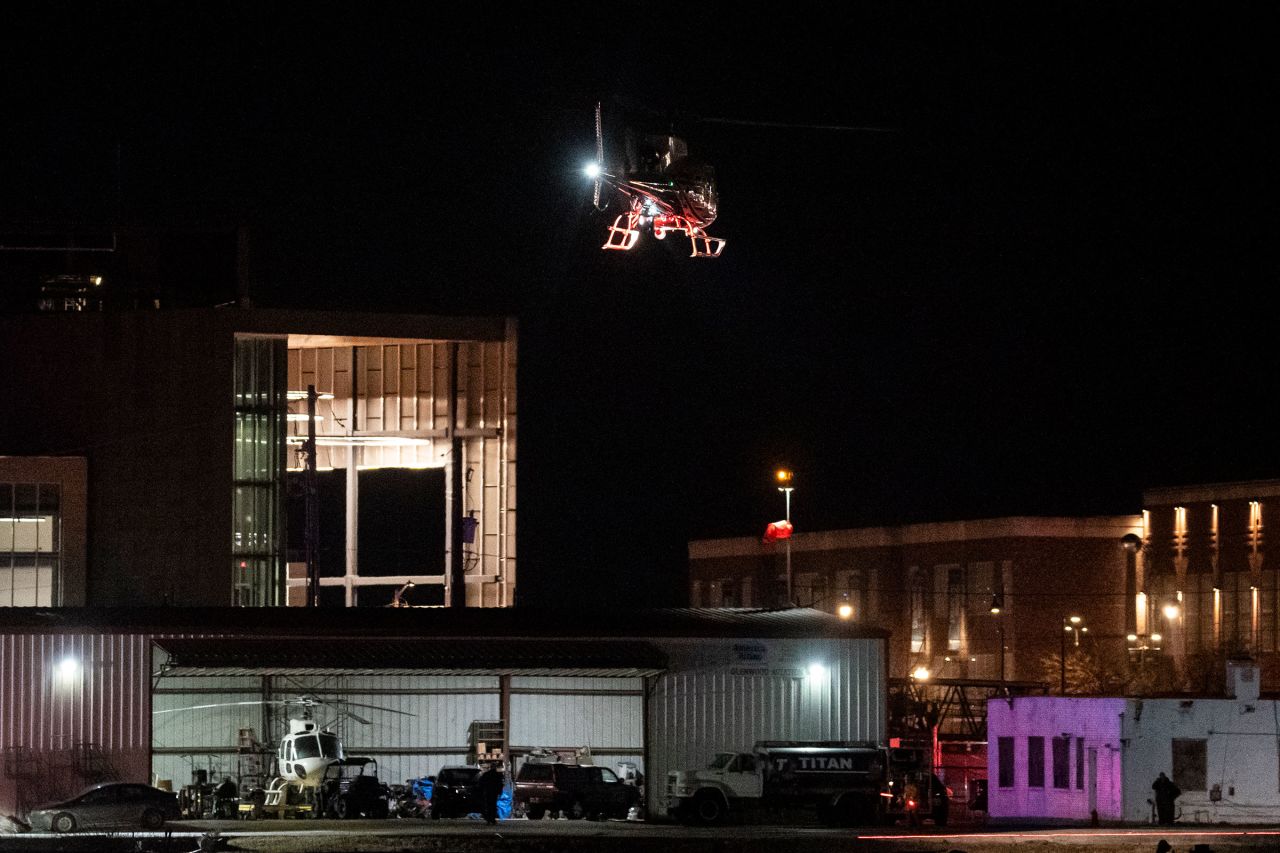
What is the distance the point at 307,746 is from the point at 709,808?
27.9 ft

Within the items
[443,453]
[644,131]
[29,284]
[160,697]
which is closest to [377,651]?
[160,697]

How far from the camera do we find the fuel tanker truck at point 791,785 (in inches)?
1751

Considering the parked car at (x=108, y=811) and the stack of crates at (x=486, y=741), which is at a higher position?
the stack of crates at (x=486, y=741)

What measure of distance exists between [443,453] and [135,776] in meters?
20.6

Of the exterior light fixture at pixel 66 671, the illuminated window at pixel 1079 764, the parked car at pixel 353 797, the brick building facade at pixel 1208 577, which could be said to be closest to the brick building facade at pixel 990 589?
the brick building facade at pixel 1208 577

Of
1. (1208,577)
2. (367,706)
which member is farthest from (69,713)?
(1208,577)

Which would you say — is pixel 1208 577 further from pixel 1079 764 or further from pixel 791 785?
pixel 791 785

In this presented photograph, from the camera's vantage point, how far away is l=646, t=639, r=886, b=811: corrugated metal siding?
4847 cm

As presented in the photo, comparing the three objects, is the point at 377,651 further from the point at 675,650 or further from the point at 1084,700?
the point at 1084,700

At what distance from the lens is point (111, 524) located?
58.4 meters

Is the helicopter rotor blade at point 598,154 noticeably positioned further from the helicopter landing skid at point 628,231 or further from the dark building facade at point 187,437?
the dark building facade at point 187,437

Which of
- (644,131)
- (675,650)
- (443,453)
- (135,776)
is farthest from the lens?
(443,453)

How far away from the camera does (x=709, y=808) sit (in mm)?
44688

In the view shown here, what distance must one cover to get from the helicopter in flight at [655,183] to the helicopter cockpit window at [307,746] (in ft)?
40.5
